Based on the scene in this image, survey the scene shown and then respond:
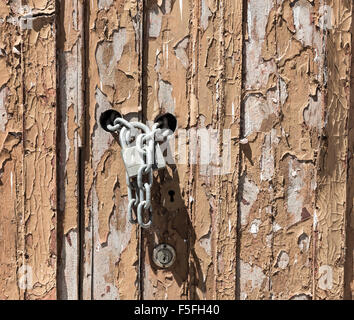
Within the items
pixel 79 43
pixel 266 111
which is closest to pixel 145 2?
pixel 79 43

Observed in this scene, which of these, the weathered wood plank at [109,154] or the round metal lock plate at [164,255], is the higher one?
the weathered wood plank at [109,154]

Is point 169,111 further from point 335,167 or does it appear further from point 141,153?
point 335,167

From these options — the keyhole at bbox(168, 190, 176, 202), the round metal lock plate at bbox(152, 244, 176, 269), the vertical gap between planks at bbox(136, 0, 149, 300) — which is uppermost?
the vertical gap between planks at bbox(136, 0, 149, 300)

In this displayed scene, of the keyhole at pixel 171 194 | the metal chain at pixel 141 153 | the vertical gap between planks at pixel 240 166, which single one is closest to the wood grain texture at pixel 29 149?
the metal chain at pixel 141 153

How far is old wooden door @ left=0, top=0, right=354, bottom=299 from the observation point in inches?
47.6

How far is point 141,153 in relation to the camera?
3.64 ft

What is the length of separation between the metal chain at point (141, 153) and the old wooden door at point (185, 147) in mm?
44

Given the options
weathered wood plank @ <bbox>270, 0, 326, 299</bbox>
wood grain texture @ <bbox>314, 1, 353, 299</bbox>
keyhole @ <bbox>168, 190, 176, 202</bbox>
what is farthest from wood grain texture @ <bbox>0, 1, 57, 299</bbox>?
A: wood grain texture @ <bbox>314, 1, 353, 299</bbox>

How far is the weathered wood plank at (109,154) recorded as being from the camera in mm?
1208

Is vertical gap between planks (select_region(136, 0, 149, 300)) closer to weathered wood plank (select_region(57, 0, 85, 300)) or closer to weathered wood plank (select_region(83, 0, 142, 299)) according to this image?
weathered wood plank (select_region(83, 0, 142, 299))

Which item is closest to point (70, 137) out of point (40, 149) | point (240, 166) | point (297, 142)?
point (40, 149)

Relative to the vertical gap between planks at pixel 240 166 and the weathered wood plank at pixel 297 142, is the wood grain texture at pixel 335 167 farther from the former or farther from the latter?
the vertical gap between planks at pixel 240 166

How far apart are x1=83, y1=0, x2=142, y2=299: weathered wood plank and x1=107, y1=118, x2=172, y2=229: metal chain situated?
5 centimetres

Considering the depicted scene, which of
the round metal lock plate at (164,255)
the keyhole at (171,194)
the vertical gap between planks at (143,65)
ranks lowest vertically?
the round metal lock plate at (164,255)
